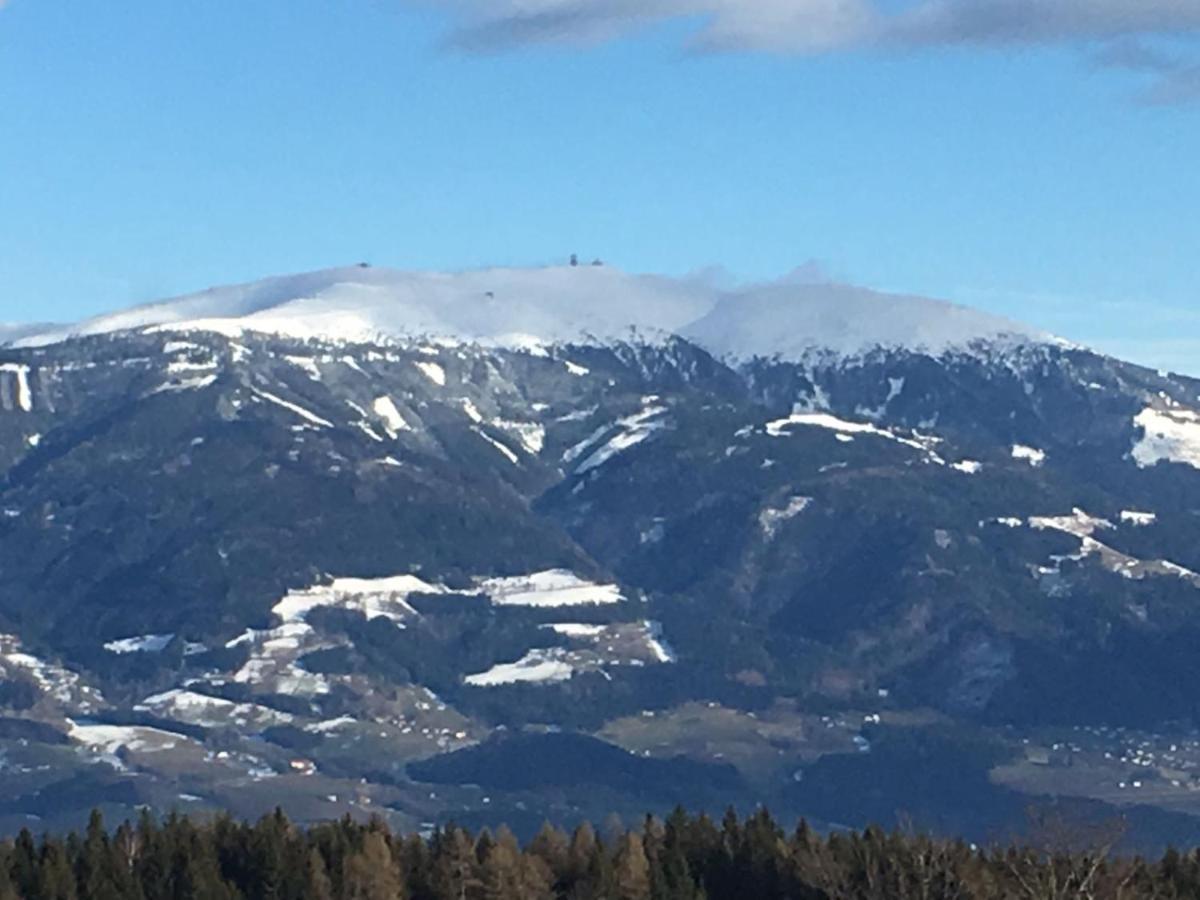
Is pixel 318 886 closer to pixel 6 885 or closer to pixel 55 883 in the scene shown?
pixel 55 883

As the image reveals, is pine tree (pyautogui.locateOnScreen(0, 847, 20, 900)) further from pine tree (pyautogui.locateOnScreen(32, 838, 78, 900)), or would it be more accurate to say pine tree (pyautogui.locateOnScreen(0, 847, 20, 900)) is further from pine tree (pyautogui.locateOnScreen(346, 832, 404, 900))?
pine tree (pyautogui.locateOnScreen(346, 832, 404, 900))

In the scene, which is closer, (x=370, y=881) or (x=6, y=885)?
(x=6, y=885)

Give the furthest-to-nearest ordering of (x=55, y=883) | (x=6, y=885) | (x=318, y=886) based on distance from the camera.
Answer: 1. (x=318, y=886)
2. (x=55, y=883)
3. (x=6, y=885)

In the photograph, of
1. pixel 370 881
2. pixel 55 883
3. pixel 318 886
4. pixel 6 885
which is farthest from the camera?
pixel 318 886

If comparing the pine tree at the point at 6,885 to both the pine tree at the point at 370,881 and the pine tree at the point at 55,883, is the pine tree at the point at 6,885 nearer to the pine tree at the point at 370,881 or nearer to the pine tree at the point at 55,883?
Answer: the pine tree at the point at 55,883

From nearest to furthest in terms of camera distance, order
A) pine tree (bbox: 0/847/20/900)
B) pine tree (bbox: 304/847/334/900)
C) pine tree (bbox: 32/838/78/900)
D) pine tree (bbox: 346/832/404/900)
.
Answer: pine tree (bbox: 0/847/20/900)
pine tree (bbox: 32/838/78/900)
pine tree (bbox: 346/832/404/900)
pine tree (bbox: 304/847/334/900)

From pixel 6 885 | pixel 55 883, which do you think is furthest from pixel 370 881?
pixel 6 885

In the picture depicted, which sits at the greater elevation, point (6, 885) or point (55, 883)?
point (6, 885)

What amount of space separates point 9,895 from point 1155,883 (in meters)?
57.3

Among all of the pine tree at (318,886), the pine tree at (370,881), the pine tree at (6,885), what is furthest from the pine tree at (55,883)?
the pine tree at (370,881)

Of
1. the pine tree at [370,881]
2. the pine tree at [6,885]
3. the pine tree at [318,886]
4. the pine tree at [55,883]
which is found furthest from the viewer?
the pine tree at [318,886]

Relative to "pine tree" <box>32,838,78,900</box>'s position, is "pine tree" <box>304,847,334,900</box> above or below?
below

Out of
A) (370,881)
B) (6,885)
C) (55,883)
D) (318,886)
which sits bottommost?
(318,886)

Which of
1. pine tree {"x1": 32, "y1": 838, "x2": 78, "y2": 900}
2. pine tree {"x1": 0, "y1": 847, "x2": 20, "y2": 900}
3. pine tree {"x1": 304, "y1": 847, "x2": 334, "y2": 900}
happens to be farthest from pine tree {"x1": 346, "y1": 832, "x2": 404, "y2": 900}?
pine tree {"x1": 0, "y1": 847, "x2": 20, "y2": 900}
